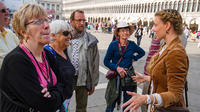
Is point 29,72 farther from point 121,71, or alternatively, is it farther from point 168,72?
point 121,71

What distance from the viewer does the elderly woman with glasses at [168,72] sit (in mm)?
1596

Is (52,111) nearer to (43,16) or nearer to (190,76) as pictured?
(43,16)

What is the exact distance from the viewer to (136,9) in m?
57.8

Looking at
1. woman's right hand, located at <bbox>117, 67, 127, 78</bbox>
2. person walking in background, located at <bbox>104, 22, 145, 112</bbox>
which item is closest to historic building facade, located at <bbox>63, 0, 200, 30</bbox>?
person walking in background, located at <bbox>104, 22, 145, 112</bbox>

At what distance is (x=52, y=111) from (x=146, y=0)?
5776 centimetres

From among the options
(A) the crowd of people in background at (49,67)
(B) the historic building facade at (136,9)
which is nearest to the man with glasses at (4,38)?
(A) the crowd of people in background at (49,67)

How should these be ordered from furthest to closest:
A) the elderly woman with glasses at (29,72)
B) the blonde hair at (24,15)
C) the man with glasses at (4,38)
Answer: the man with glasses at (4,38) < the blonde hair at (24,15) < the elderly woman with glasses at (29,72)

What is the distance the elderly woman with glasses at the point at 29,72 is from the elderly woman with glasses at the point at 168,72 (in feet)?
2.49

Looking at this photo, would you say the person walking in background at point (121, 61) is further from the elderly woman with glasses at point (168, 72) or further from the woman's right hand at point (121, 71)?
the elderly woman with glasses at point (168, 72)

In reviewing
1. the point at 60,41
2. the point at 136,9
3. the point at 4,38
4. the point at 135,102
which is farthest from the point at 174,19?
the point at 136,9

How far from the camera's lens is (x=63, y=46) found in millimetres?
2115

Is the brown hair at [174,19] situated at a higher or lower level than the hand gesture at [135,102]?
higher

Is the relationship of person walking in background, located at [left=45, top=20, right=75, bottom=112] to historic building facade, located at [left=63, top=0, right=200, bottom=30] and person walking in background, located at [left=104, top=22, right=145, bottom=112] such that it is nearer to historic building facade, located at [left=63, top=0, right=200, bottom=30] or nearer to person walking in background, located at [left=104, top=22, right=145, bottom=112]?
person walking in background, located at [left=104, top=22, right=145, bottom=112]

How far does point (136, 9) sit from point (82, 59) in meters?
59.2
